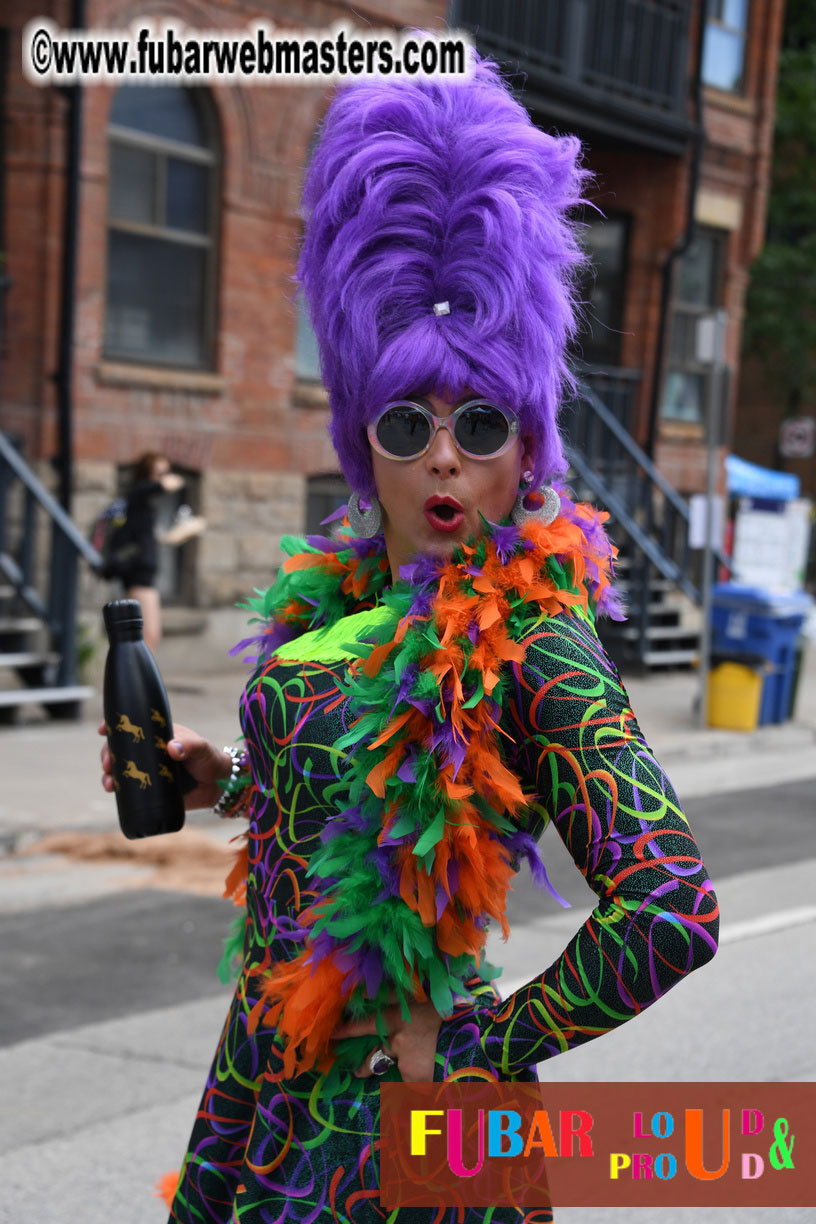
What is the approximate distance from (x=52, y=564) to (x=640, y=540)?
6.83 m

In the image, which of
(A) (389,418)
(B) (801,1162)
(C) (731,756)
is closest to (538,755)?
(A) (389,418)

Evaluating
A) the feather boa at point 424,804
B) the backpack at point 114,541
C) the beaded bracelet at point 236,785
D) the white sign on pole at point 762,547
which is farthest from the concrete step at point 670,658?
the feather boa at point 424,804

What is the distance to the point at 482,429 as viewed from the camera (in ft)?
5.73

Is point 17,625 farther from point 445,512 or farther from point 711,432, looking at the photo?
point 445,512

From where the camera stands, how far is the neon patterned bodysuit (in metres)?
1.55

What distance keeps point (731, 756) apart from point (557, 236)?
10.1m

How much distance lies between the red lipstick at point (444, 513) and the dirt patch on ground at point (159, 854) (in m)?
5.38

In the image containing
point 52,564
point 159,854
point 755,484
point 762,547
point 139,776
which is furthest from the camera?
point 755,484

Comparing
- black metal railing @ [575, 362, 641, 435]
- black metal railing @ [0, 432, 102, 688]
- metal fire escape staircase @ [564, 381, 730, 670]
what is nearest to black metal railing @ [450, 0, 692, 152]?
black metal railing @ [575, 362, 641, 435]

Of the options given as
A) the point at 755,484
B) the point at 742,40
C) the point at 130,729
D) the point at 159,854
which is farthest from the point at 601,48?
the point at 130,729

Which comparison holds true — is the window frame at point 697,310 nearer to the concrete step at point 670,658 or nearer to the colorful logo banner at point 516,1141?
the concrete step at point 670,658

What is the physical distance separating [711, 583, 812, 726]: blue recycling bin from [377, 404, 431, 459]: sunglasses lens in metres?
10.8

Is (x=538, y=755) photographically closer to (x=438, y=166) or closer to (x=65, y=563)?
→ (x=438, y=166)

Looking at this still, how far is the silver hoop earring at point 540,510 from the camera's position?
1.86 metres
